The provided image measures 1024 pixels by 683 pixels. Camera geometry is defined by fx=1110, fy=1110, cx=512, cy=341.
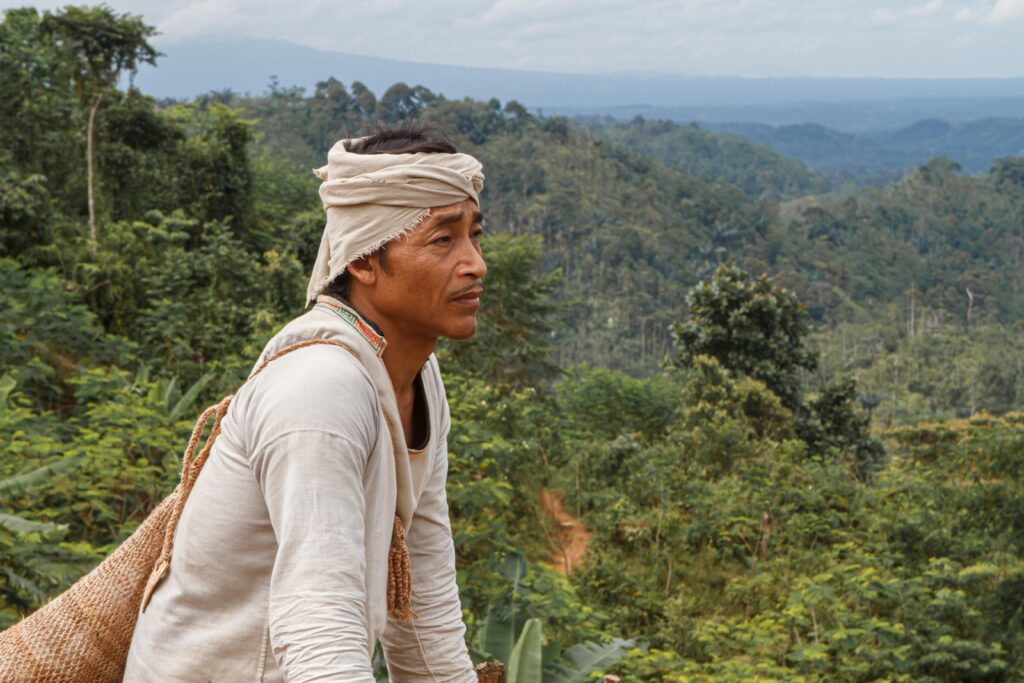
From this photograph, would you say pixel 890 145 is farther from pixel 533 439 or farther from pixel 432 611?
pixel 432 611

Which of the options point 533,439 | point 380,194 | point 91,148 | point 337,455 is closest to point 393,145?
A: point 380,194

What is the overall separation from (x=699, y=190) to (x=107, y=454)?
47040 millimetres

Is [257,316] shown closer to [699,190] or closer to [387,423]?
[387,423]

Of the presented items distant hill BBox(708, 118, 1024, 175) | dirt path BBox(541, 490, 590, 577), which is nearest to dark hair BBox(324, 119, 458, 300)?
dirt path BBox(541, 490, 590, 577)

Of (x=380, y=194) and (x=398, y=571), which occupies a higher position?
(x=380, y=194)

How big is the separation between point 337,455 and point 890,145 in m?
197

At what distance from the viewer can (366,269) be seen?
3.53 ft

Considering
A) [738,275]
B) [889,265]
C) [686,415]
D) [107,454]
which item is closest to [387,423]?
[107,454]

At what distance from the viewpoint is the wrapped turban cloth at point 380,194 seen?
3.46ft

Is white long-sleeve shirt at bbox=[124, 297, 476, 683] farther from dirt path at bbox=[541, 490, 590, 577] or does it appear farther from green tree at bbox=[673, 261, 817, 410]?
green tree at bbox=[673, 261, 817, 410]

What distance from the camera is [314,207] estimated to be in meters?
19.7

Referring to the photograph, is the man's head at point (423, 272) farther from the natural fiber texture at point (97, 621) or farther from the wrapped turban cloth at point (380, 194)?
the natural fiber texture at point (97, 621)

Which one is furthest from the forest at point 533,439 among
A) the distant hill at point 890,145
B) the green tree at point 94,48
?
the distant hill at point 890,145

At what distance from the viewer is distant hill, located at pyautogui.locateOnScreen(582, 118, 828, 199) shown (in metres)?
84.8
